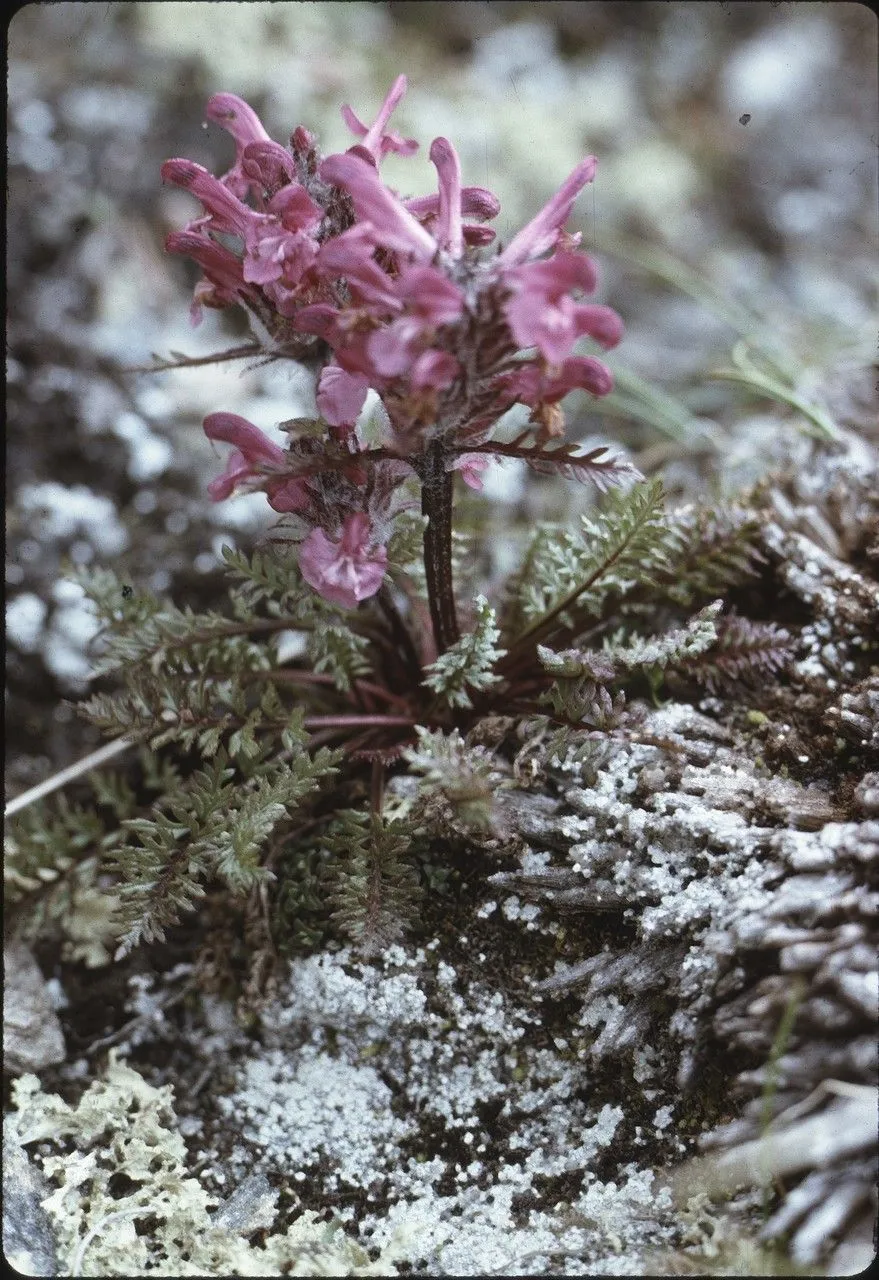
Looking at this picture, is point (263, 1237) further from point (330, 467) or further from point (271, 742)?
point (330, 467)

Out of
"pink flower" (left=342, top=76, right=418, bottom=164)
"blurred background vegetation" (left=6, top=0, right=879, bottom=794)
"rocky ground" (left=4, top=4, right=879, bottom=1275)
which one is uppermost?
"blurred background vegetation" (left=6, top=0, right=879, bottom=794)

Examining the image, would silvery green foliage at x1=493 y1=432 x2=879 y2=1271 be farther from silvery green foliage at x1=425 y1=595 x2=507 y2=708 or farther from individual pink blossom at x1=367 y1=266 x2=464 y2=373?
individual pink blossom at x1=367 y1=266 x2=464 y2=373

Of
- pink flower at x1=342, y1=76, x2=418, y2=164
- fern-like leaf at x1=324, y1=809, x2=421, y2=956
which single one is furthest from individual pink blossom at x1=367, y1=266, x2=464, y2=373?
fern-like leaf at x1=324, y1=809, x2=421, y2=956

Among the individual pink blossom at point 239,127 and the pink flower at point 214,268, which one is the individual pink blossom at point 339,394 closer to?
the pink flower at point 214,268

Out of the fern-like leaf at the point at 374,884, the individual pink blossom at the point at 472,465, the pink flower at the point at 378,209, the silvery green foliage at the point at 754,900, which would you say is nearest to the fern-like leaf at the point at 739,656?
the silvery green foliage at the point at 754,900

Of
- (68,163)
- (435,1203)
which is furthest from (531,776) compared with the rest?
(68,163)

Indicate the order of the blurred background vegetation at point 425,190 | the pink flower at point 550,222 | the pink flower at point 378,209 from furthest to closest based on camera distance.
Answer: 1. the blurred background vegetation at point 425,190
2. the pink flower at point 550,222
3. the pink flower at point 378,209
